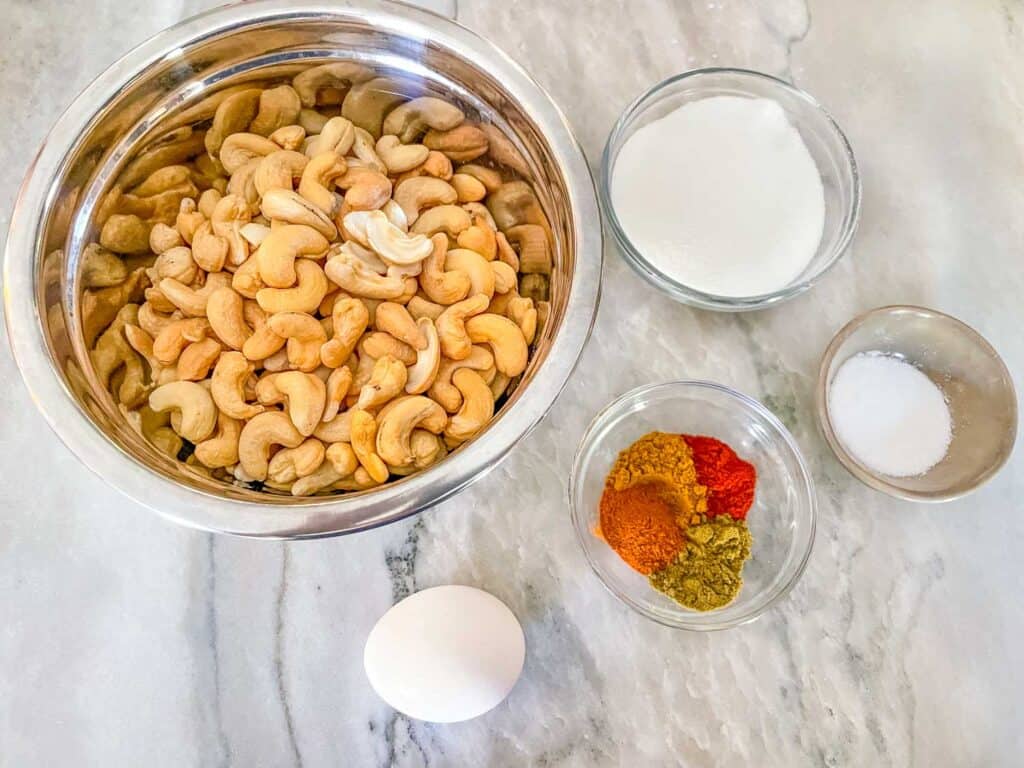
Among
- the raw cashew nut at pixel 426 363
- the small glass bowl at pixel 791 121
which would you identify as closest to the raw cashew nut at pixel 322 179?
the raw cashew nut at pixel 426 363

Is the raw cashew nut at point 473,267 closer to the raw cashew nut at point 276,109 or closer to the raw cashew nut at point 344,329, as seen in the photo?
the raw cashew nut at point 344,329

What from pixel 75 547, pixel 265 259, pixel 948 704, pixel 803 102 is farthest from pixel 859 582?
pixel 75 547

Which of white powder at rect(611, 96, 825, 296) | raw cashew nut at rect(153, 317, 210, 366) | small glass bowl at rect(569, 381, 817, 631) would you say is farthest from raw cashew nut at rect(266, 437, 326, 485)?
white powder at rect(611, 96, 825, 296)

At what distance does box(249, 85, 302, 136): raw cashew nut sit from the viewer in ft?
2.10

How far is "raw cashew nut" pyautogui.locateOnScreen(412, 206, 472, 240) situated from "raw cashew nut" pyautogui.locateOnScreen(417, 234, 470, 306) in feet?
0.06

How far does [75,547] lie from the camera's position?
26.0 inches

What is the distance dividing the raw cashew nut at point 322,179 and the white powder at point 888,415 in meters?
0.43

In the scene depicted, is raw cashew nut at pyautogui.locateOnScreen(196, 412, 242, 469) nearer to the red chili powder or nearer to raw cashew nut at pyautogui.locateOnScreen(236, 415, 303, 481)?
raw cashew nut at pyautogui.locateOnScreen(236, 415, 303, 481)

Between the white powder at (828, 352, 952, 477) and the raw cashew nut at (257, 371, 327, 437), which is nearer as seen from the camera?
the raw cashew nut at (257, 371, 327, 437)

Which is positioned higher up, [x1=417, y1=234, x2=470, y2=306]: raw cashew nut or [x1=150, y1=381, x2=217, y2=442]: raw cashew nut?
[x1=417, y1=234, x2=470, y2=306]: raw cashew nut

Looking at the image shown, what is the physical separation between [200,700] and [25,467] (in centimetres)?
24

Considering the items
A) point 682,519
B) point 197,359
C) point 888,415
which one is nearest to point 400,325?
point 197,359

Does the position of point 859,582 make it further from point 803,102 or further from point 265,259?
point 265,259

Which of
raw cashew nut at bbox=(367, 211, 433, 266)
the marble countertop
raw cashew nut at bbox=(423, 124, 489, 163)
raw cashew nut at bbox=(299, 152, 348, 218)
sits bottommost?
the marble countertop
